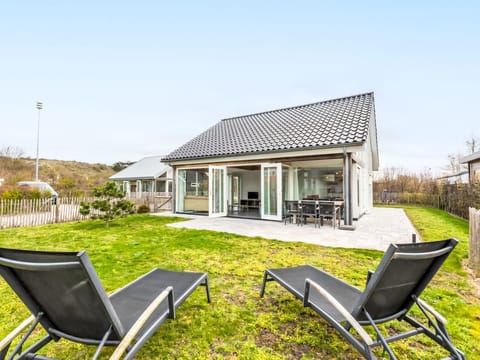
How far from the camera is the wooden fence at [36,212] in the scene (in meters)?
8.35

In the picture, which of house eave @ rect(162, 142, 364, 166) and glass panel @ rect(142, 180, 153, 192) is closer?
house eave @ rect(162, 142, 364, 166)

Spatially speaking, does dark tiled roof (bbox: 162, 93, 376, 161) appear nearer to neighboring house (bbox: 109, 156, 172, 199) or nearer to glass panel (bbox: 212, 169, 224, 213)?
glass panel (bbox: 212, 169, 224, 213)

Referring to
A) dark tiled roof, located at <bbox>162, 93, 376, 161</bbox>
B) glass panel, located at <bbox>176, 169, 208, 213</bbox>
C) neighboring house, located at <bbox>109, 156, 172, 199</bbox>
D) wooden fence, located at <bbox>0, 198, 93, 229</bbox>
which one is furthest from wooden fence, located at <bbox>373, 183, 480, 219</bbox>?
neighboring house, located at <bbox>109, 156, 172, 199</bbox>

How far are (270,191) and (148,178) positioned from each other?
16.6 m

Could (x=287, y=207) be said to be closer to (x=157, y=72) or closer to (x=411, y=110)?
(x=157, y=72)

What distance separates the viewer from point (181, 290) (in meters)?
2.50

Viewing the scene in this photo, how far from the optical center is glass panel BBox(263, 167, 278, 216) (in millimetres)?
9641

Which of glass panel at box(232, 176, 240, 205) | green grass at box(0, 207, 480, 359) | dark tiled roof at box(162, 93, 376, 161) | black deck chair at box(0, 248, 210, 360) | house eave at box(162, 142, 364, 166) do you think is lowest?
green grass at box(0, 207, 480, 359)

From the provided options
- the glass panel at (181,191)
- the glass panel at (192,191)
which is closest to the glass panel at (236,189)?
the glass panel at (192,191)

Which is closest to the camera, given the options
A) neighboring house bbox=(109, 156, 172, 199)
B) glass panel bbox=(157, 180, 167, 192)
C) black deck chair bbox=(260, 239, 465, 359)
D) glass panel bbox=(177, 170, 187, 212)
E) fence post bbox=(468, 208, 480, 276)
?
black deck chair bbox=(260, 239, 465, 359)

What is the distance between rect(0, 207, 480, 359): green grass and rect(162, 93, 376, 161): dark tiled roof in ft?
13.8

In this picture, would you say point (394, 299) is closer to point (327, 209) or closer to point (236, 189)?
point (327, 209)

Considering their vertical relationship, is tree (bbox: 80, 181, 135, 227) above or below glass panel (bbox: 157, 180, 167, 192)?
below

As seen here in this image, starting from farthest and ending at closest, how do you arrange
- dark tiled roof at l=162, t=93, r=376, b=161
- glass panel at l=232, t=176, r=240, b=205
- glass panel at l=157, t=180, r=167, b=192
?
glass panel at l=157, t=180, r=167, b=192
glass panel at l=232, t=176, r=240, b=205
dark tiled roof at l=162, t=93, r=376, b=161
